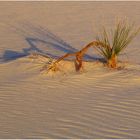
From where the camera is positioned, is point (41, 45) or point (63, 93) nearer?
point (63, 93)

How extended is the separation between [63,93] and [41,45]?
3720 mm

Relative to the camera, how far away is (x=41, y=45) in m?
11.1

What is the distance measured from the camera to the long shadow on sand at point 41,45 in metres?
10.0

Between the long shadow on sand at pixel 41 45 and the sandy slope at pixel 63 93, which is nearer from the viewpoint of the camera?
the sandy slope at pixel 63 93

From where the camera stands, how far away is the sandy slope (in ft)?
19.9

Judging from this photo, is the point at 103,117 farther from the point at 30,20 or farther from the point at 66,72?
the point at 30,20

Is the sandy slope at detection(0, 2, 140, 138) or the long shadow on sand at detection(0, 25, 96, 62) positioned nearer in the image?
the sandy slope at detection(0, 2, 140, 138)

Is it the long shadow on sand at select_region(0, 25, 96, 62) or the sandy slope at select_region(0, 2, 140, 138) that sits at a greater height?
the long shadow on sand at select_region(0, 25, 96, 62)

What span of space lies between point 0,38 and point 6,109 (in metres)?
5.26

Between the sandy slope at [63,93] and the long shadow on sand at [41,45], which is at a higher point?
the long shadow on sand at [41,45]

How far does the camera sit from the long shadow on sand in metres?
10.0

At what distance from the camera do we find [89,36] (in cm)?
1196

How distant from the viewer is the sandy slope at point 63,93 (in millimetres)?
6051

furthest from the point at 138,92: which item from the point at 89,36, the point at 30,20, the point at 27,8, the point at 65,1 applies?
the point at 65,1
